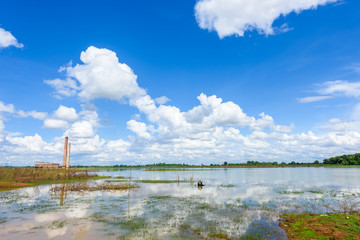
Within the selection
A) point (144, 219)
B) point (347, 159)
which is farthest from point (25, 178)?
point (347, 159)

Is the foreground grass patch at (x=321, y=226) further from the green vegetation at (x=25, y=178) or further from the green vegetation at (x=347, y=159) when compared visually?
the green vegetation at (x=347, y=159)

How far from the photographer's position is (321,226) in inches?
674

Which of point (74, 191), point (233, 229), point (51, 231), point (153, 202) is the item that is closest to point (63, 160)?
point (74, 191)

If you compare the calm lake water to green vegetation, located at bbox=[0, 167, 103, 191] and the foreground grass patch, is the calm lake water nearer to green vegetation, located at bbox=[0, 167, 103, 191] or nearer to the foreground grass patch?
the foreground grass patch

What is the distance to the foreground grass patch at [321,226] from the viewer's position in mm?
15258

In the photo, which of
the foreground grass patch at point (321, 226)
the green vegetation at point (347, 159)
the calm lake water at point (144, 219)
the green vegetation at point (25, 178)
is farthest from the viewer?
the green vegetation at point (347, 159)

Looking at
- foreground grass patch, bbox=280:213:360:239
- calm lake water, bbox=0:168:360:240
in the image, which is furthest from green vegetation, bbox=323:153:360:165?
foreground grass patch, bbox=280:213:360:239

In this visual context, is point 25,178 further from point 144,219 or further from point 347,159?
point 347,159

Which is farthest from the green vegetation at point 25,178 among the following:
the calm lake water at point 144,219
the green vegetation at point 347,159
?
the green vegetation at point 347,159

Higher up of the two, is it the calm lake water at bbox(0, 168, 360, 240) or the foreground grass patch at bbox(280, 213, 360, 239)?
the foreground grass patch at bbox(280, 213, 360, 239)

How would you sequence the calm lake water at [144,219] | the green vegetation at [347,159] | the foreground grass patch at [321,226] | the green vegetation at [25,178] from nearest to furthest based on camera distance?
1. the foreground grass patch at [321,226]
2. the calm lake water at [144,219]
3. the green vegetation at [25,178]
4. the green vegetation at [347,159]

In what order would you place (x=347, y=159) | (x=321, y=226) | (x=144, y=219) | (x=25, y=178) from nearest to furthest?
(x=321, y=226)
(x=144, y=219)
(x=25, y=178)
(x=347, y=159)

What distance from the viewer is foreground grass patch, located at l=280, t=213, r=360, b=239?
15258 mm

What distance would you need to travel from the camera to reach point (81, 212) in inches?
938
